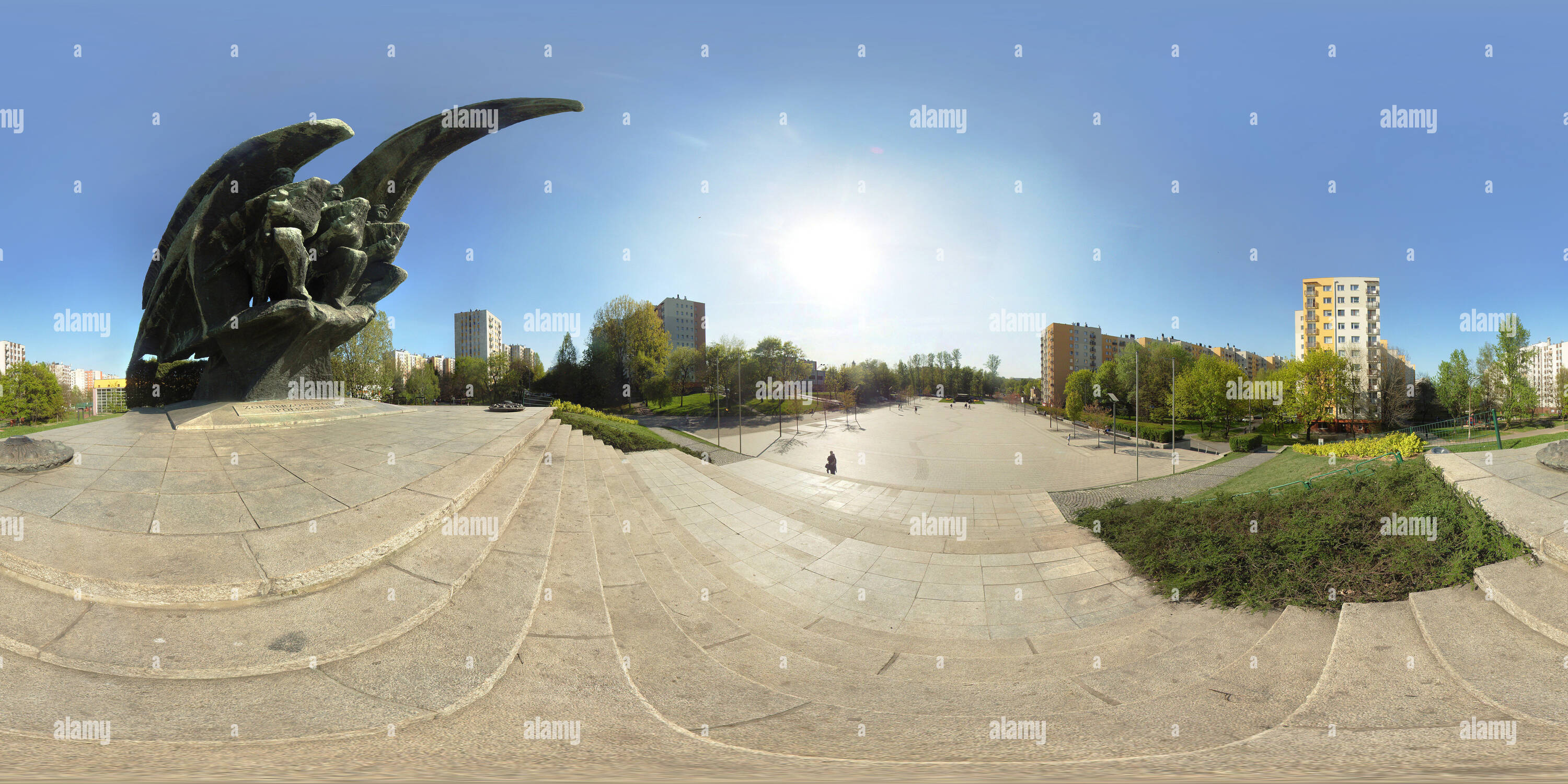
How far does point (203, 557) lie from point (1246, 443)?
52.0 feet

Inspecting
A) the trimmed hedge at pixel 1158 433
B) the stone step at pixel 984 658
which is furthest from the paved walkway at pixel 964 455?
the stone step at pixel 984 658

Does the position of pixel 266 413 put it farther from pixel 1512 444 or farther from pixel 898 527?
pixel 1512 444

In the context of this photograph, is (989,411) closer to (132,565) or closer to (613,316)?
(613,316)

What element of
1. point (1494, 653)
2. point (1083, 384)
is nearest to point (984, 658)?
point (1494, 653)

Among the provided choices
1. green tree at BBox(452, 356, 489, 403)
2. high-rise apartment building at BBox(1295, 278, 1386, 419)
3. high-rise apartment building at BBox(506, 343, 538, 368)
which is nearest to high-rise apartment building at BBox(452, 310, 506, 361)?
high-rise apartment building at BBox(506, 343, 538, 368)

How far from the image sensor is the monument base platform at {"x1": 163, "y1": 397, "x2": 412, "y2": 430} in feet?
23.7

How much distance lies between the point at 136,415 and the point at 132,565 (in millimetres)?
6365

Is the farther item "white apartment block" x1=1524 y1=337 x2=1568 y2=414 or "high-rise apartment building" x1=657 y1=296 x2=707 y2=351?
"high-rise apartment building" x1=657 y1=296 x2=707 y2=351

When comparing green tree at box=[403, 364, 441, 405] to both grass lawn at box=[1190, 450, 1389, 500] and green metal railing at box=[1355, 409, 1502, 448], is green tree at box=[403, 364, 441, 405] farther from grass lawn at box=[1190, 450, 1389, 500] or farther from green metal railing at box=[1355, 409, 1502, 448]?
green metal railing at box=[1355, 409, 1502, 448]

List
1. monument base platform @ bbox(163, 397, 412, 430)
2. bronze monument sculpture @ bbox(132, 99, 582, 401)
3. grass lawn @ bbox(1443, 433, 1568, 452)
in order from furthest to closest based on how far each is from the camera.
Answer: bronze monument sculpture @ bbox(132, 99, 582, 401) → monument base platform @ bbox(163, 397, 412, 430) → grass lawn @ bbox(1443, 433, 1568, 452)

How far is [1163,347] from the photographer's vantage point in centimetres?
4691

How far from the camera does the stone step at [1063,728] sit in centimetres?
320

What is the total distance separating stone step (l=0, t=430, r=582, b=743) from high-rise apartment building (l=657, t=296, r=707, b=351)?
53.8 metres

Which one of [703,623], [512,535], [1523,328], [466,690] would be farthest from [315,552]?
[1523,328]
